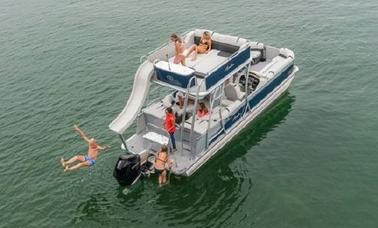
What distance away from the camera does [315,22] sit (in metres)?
34.1

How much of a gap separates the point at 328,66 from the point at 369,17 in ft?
24.9

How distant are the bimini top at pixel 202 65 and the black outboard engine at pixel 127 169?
3.42m

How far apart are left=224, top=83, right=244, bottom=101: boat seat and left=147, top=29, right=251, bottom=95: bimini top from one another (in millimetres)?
1315

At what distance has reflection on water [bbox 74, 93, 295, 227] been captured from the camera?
18847mm

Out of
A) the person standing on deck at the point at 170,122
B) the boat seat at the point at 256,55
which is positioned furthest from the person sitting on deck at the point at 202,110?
the boat seat at the point at 256,55

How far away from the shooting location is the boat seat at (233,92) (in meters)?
22.9

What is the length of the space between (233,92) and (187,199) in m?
5.93

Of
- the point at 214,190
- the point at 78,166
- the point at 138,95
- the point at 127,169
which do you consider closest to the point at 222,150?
the point at 214,190

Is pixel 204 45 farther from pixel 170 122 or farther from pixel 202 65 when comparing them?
pixel 170 122

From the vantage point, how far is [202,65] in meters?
22.2

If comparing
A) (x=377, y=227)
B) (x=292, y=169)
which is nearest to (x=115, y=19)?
(x=292, y=169)

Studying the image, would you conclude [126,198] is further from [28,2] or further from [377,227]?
[28,2]

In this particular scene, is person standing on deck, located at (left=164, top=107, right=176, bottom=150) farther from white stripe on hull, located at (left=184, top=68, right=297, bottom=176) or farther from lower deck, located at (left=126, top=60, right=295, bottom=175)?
white stripe on hull, located at (left=184, top=68, right=297, bottom=176)

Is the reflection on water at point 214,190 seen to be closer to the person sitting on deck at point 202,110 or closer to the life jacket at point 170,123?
the person sitting on deck at point 202,110
